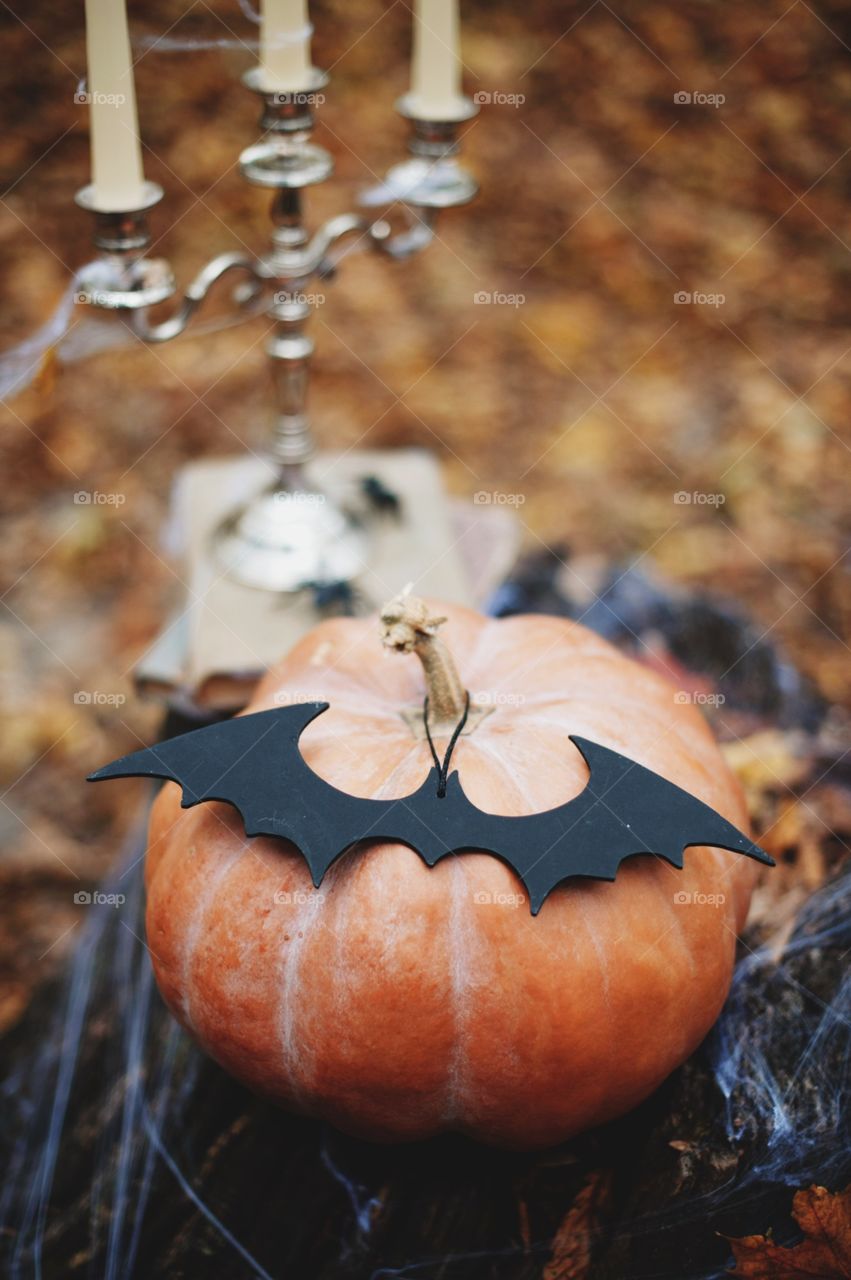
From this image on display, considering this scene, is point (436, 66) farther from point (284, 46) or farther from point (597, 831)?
point (597, 831)

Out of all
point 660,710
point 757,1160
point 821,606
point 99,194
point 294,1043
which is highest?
point 99,194

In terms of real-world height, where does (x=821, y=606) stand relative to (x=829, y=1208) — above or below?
below

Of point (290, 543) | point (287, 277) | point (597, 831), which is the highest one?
point (287, 277)

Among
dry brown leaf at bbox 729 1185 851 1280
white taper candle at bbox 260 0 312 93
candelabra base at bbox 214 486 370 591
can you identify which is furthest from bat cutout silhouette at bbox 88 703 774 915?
white taper candle at bbox 260 0 312 93

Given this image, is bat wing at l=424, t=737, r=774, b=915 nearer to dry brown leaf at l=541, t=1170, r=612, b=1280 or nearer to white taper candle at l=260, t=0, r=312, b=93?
dry brown leaf at l=541, t=1170, r=612, b=1280

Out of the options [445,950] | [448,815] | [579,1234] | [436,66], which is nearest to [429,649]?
[448,815]

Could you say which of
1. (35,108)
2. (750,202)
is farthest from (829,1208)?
(35,108)

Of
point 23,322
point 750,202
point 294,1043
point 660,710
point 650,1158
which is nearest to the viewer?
point 294,1043

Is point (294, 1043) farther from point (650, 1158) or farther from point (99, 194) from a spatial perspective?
point (99, 194)
